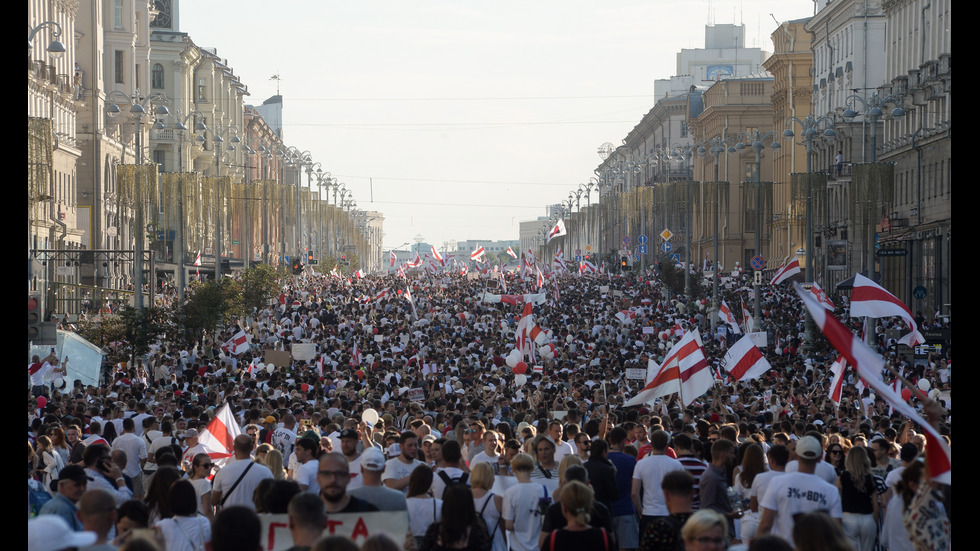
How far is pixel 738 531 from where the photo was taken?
11.9 metres

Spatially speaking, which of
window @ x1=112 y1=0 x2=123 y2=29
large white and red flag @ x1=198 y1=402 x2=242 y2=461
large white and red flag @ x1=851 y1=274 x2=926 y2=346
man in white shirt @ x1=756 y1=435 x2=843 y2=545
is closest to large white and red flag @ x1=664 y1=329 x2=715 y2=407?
large white and red flag @ x1=851 y1=274 x2=926 y2=346

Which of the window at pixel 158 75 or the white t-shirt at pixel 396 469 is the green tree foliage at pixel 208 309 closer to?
the white t-shirt at pixel 396 469

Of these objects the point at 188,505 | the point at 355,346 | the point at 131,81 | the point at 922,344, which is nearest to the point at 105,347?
the point at 355,346

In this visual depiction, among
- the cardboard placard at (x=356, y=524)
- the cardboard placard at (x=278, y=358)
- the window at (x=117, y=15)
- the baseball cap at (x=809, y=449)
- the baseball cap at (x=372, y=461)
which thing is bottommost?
the cardboard placard at (x=278, y=358)

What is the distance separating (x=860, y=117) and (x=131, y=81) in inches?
1362

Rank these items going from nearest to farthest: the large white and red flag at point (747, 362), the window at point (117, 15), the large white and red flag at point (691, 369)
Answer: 1. the large white and red flag at point (691, 369)
2. the large white and red flag at point (747, 362)
3. the window at point (117, 15)

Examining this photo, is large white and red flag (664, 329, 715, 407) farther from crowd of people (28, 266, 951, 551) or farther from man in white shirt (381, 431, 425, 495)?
man in white shirt (381, 431, 425, 495)

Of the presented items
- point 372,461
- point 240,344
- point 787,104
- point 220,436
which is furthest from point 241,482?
point 787,104

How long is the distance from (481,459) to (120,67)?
64.6 metres

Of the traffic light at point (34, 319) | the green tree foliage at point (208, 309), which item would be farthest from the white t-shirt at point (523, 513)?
the green tree foliage at point (208, 309)

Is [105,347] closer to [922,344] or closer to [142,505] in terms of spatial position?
[922,344]

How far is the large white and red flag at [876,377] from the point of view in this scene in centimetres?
784

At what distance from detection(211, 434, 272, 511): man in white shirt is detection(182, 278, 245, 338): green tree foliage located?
85.9ft

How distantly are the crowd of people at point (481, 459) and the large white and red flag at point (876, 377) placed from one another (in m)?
0.13
